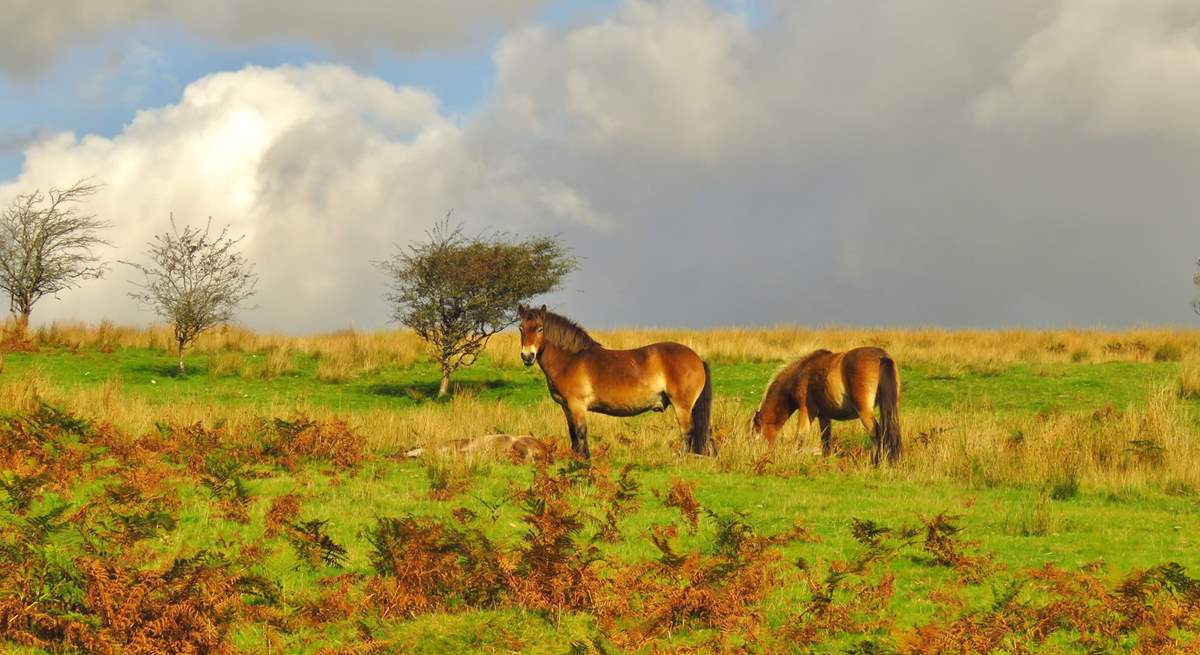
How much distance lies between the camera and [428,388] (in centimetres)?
2941

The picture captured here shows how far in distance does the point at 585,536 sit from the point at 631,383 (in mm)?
6448

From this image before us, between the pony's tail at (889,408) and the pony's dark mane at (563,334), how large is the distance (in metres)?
4.46

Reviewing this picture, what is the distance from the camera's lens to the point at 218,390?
1059 inches

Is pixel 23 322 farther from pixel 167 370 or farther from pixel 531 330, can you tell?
pixel 531 330

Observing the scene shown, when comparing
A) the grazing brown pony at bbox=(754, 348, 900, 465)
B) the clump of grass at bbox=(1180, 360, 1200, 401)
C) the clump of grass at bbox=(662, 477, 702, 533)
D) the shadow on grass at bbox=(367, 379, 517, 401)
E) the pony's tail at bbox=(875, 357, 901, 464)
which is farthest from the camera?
the shadow on grass at bbox=(367, 379, 517, 401)

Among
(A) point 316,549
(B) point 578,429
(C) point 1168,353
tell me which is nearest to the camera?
(A) point 316,549

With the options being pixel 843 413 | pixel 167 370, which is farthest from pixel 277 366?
pixel 843 413

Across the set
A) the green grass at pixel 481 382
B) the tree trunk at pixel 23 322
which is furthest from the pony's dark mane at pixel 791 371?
the tree trunk at pixel 23 322

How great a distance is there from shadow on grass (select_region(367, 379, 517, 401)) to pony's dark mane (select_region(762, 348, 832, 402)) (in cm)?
1215

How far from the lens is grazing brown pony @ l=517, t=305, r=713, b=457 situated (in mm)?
16125

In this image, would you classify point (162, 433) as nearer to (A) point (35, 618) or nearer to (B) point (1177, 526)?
(A) point (35, 618)

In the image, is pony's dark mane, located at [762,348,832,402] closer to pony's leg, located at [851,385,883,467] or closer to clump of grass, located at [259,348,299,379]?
pony's leg, located at [851,385,883,467]

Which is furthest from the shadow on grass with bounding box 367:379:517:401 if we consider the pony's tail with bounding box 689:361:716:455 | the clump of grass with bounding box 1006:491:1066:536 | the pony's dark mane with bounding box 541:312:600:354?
the clump of grass with bounding box 1006:491:1066:536

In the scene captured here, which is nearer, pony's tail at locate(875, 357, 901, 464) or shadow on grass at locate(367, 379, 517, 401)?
pony's tail at locate(875, 357, 901, 464)
